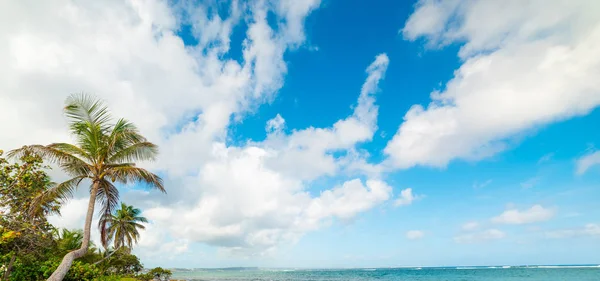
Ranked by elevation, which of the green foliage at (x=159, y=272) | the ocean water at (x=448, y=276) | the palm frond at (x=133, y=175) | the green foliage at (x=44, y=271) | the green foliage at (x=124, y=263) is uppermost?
the palm frond at (x=133, y=175)

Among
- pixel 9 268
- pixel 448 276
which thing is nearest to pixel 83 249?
pixel 9 268

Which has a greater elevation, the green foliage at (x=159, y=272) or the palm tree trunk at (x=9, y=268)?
the palm tree trunk at (x=9, y=268)

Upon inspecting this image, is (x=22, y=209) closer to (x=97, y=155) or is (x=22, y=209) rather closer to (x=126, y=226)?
(x=97, y=155)

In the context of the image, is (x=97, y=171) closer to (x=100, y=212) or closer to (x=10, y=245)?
(x=100, y=212)

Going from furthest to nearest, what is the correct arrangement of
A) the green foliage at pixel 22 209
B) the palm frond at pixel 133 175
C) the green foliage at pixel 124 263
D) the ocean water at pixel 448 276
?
the ocean water at pixel 448 276
the green foliage at pixel 124 263
the palm frond at pixel 133 175
the green foliage at pixel 22 209

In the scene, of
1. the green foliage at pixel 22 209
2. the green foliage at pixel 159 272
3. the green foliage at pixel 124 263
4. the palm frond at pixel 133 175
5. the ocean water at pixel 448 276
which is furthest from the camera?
the ocean water at pixel 448 276

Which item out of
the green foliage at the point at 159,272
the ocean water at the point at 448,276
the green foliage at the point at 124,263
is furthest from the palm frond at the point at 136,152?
the ocean water at the point at 448,276

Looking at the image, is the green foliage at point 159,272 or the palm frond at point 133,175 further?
the green foliage at point 159,272

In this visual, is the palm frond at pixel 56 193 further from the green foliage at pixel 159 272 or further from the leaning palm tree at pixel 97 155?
the green foliage at pixel 159 272

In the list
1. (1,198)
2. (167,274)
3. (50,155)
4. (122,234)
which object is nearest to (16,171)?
Answer: (1,198)

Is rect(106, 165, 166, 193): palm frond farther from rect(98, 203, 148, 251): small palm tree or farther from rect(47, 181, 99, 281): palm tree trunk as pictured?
rect(98, 203, 148, 251): small palm tree

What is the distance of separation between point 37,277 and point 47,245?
1157 millimetres

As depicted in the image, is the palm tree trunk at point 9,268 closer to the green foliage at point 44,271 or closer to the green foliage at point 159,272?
the green foliage at point 44,271

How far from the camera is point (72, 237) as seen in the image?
1827 cm
